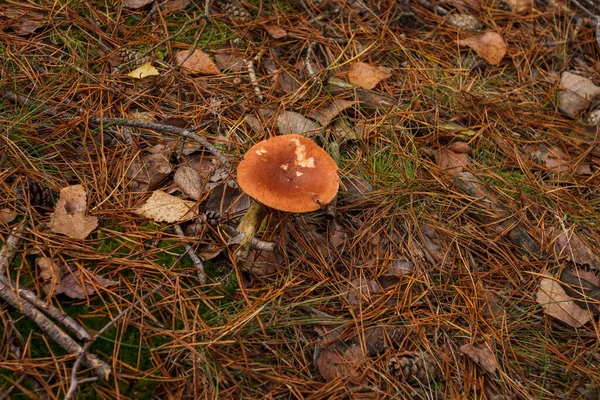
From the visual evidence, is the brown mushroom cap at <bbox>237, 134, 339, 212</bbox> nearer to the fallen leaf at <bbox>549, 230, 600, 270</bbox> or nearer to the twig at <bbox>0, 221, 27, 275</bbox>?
the twig at <bbox>0, 221, 27, 275</bbox>

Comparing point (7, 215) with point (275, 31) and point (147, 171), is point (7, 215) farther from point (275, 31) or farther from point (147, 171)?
point (275, 31)

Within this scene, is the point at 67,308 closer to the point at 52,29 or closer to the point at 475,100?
the point at 52,29

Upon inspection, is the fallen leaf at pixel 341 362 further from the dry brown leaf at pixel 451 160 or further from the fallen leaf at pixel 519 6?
the fallen leaf at pixel 519 6

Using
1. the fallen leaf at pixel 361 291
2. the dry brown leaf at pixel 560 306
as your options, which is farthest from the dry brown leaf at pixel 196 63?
the dry brown leaf at pixel 560 306

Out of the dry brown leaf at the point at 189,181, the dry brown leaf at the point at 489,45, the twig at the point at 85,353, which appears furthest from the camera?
the dry brown leaf at the point at 489,45

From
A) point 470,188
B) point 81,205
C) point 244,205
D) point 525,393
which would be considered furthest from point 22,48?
point 525,393

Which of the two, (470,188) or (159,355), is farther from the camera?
(470,188)

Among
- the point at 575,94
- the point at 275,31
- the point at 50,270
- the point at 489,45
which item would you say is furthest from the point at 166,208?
the point at 575,94
